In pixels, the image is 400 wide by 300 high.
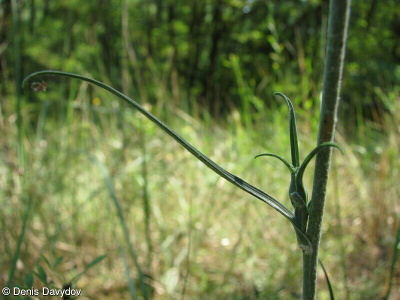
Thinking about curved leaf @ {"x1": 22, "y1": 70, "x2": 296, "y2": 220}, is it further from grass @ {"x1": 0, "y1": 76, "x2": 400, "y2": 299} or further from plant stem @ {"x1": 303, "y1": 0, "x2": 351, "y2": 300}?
grass @ {"x1": 0, "y1": 76, "x2": 400, "y2": 299}

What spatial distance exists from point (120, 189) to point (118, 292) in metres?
0.32

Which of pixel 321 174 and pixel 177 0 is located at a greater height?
pixel 321 174

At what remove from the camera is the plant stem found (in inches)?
11.1

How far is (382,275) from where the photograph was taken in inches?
40.4

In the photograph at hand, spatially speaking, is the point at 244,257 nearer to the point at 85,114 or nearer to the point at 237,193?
the point at 237,193

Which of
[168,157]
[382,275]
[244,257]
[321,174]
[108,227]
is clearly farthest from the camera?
[168,157]

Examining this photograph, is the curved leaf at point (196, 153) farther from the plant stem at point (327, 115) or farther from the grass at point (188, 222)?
the grass at point (188, 222)

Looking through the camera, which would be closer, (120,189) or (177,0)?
(120,189)

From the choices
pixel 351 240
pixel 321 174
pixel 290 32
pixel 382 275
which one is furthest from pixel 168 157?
pixel 290 32

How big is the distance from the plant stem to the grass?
0.54 metres

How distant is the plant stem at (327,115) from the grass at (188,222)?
0.54m

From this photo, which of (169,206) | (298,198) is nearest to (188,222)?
(169,206)

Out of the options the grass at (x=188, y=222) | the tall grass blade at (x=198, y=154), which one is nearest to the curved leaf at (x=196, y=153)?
the tall grass blade at (x=198, y=154)

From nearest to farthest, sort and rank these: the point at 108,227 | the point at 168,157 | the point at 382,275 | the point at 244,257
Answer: the point at 382,275 → the point at 244,257 → the point at 108,227 → the point at 168,157
